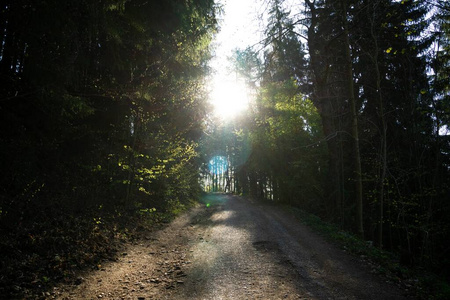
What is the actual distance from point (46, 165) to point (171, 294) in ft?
19.2

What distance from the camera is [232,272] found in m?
4.81

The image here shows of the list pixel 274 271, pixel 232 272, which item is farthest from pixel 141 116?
pixel 274 271

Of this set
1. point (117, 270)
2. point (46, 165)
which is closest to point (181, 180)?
point (46, 165)

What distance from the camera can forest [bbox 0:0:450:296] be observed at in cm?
509

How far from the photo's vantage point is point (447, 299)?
4145mm

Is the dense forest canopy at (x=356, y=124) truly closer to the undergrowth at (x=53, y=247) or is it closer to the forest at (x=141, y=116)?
the forest at (x=141, y=116)

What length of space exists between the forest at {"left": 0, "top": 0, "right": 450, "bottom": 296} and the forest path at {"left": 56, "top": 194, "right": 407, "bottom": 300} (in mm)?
773

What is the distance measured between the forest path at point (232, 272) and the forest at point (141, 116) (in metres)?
0.77

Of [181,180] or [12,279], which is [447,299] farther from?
[181,180]

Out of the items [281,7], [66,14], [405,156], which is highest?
[281,7]

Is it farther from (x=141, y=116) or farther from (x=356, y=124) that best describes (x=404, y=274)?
(x=141, y=116)

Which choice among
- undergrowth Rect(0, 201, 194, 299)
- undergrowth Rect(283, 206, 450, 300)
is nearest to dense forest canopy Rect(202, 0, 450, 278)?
undergrowth Rect(283, 206, 450, 300)

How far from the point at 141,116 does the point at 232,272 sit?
6881 mm

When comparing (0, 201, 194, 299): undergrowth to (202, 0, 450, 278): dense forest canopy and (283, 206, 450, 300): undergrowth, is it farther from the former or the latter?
(202, 0, 450, 278): dense forest canopy
